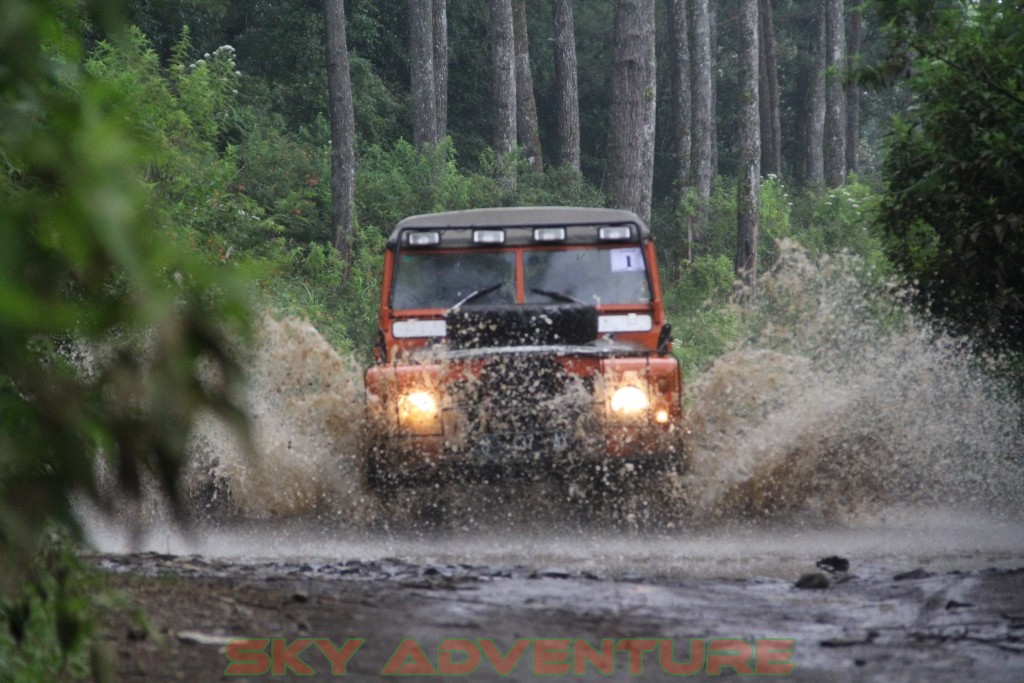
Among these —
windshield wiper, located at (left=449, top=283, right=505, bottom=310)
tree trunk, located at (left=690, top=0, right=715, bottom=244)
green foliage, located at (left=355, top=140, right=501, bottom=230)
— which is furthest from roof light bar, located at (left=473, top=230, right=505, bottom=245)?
tree trunk, located at (left=690, top=0, right=715, bottom=244)

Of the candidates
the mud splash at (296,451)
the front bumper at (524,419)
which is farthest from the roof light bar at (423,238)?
the front bumper at (524,419)

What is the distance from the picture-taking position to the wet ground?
5.77 metres

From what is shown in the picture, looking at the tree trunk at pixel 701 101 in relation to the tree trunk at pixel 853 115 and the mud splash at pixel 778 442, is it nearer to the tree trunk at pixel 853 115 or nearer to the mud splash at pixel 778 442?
the tree trunk at pixel 853 115

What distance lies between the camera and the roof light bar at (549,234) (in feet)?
38.3

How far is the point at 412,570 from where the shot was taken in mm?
8602

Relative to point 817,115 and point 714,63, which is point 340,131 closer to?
point 817,115

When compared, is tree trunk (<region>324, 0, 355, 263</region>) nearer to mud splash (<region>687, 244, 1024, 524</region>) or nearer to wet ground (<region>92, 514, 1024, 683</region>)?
mud splash (<region>687, 244, 1024, 524</region>)

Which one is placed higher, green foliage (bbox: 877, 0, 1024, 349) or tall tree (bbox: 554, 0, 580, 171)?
tall tree (bbox: 554, 0, 580, 171)

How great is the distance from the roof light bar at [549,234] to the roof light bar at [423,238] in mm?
787

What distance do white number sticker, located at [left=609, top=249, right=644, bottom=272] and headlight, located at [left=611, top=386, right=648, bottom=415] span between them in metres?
1.87

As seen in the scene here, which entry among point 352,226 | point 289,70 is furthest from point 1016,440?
point 289,70

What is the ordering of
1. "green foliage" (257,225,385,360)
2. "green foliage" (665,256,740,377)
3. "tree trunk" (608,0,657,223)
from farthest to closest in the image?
"tree trunk" (608,0,657,223) → "green foliage" (665,256,740,377) → "green foliage" (257,225,385,360)

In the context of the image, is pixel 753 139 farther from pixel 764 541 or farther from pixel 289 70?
pixel 764 541

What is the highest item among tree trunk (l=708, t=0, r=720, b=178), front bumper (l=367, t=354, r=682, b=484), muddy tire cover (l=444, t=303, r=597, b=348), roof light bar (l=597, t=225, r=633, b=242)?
tree trunk (l=708, t=0, r=720, b=178)
